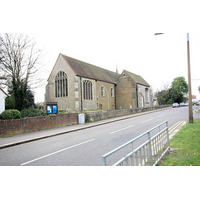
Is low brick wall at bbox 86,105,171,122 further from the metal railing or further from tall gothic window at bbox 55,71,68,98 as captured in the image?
tall gothic window at bbox 55,71,68,98

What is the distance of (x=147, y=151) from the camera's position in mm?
4438

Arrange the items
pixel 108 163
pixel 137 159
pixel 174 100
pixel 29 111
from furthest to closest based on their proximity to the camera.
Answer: pixel 174 100 < pixel 29 111 < pixel 108 163 < pixel 137 159

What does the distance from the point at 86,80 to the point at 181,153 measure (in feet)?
99.8

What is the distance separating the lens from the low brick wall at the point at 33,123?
11.2 meters

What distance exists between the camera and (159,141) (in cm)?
536

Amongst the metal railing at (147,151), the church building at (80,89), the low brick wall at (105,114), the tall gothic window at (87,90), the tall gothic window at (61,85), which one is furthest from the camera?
the tall gothic window at (87,90)

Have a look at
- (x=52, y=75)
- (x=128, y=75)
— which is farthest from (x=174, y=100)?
(x=52, y=75)

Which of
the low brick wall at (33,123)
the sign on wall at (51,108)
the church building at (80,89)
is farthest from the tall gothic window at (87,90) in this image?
the low brick wall at (33,123)

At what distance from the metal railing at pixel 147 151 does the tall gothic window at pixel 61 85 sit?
96.2ft

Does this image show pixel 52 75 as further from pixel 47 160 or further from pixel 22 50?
pixel 47 160

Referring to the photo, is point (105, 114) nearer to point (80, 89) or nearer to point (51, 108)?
point (51, 108)

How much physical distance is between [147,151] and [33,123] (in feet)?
34.6

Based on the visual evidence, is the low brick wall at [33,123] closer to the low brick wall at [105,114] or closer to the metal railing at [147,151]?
the low brick wall at [105,114]

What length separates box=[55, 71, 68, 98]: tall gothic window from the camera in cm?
3384
